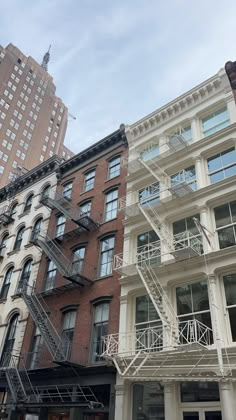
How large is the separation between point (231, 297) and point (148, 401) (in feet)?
15.6

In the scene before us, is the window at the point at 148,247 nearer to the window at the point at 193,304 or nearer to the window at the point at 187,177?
the window at the point at 193,304

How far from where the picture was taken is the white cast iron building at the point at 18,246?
60.7 feet

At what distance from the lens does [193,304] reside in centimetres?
1245

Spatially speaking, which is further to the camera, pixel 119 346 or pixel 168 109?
pixel 168 109

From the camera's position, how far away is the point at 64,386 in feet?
46.2

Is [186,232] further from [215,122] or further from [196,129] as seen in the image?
[215,122]

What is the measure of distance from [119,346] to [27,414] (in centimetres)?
607

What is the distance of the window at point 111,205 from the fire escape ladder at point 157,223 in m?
2.81

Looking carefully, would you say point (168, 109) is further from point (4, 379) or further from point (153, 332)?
point (4, 379)

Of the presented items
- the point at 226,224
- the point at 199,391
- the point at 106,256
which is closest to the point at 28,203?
the point at 106,256

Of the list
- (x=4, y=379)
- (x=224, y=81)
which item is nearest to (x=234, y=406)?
(x=4, y=379)

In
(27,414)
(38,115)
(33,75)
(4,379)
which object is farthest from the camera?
(33,75)

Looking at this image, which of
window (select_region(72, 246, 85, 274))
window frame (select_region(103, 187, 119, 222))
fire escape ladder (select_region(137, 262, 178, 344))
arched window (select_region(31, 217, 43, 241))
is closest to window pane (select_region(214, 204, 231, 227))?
fire escape ladder (select_region(137, 262, 178, 344))

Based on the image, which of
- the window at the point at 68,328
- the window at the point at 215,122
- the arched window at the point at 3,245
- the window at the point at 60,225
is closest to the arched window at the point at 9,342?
the window at the point at 68,328
